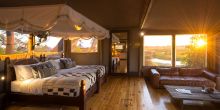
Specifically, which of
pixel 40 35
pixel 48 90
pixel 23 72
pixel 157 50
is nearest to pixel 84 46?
Result: pixel 40 35

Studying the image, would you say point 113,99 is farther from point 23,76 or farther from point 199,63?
point 199,63

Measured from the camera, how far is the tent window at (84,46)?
27.1ft

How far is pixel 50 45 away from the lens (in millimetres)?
6559

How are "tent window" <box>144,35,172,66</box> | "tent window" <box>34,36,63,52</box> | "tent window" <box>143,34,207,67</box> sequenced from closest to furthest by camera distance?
"tent window" <box>34,36,63,52</box>
"tent window" <box>143,34,207,67</box>
"tent window" <box>144,35,172,66</box>

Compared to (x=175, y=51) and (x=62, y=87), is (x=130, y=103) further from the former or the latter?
(x=175, y=51)

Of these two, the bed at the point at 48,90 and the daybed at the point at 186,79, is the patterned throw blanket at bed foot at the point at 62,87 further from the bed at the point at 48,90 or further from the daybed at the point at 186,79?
the daybed at the point at 186,79

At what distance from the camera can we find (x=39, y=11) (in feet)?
9.95

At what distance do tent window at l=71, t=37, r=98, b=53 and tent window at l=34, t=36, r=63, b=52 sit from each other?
769mm

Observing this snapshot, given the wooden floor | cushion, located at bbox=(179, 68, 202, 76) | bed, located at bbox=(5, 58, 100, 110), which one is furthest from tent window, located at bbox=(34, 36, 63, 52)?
cushion, located at bbox=(179, 68, 202, 76)

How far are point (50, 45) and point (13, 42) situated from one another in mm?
2127

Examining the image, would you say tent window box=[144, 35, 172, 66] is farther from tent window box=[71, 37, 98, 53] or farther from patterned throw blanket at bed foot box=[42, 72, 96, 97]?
patterned throw blanket at bed foot box=[42, 72, 96, 97]

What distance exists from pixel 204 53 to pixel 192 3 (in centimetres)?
472

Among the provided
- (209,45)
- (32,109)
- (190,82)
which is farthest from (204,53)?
(32,109)

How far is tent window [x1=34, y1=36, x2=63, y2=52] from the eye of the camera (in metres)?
5.70
